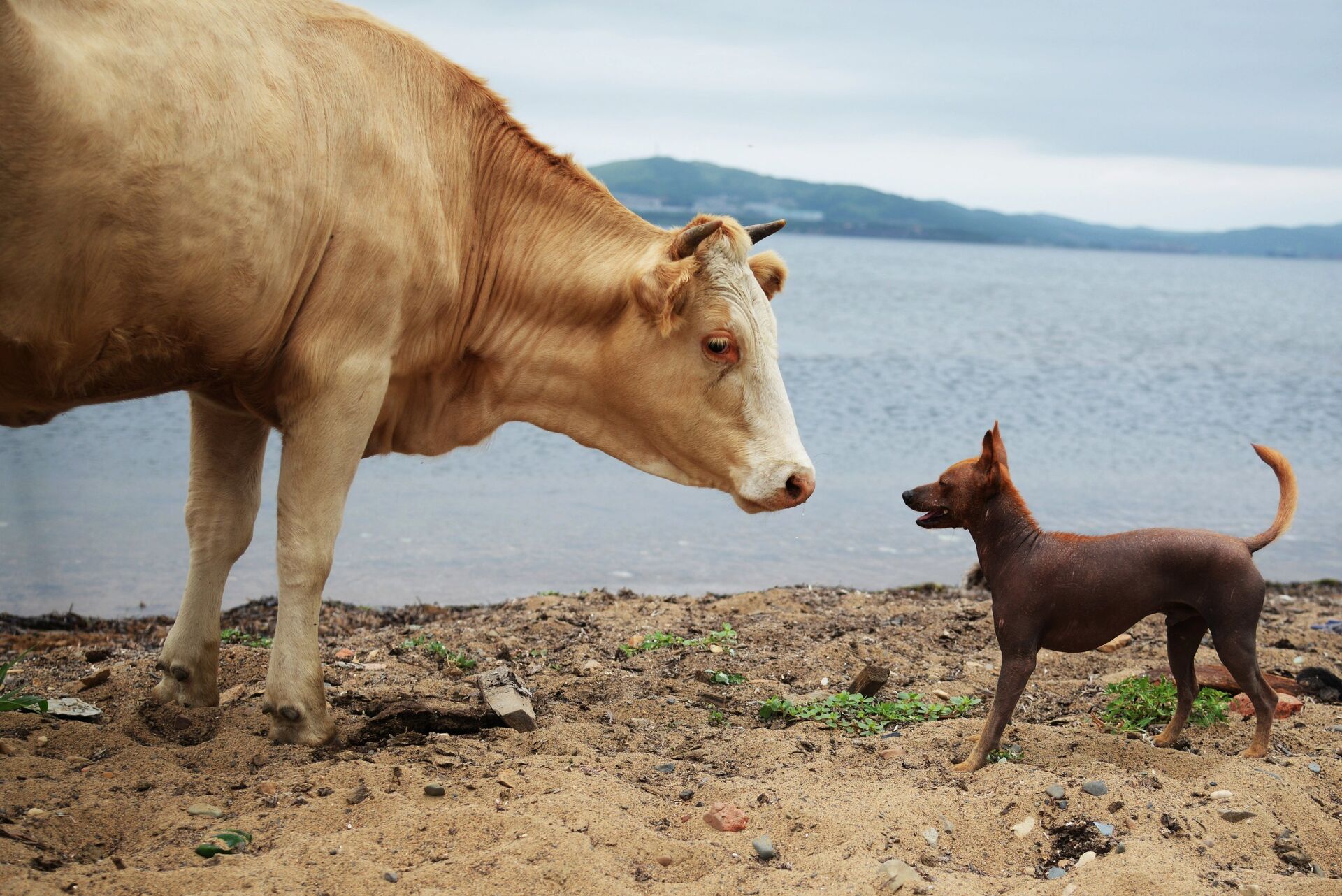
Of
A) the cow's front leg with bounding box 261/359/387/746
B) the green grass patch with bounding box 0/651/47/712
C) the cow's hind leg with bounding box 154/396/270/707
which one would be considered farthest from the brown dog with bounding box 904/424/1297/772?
the green grass patch with bounding box 0/651/47/712

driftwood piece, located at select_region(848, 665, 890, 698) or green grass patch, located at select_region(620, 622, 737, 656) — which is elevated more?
driftwood piece, located at select_region(848, 665, 890, 698)

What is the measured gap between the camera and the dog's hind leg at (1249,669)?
487 centimetres

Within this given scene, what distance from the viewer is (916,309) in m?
46.3

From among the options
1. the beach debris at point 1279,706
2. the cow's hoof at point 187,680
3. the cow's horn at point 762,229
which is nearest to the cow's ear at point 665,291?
the cow's horn at point 762,229

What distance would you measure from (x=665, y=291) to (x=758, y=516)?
27.4ft

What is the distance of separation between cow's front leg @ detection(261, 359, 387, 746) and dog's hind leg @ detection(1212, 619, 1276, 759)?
348cm

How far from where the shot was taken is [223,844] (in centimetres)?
384

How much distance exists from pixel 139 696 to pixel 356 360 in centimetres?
205

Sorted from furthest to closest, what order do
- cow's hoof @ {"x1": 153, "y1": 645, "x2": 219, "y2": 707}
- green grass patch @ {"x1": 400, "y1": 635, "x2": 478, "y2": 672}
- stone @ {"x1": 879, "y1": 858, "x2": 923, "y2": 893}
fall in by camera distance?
green grass patch @ {"x1": 400, "y1": 635, "x2": 478, "y2": 672}, cow's hoof @ {"x1": 153, "y1": 645, "x2": 219, "y2": 707}, stone @ {"x1": 879, "y1": 858, "x2": 923, "y2": 893}

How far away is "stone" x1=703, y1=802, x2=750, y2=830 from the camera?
167 inches

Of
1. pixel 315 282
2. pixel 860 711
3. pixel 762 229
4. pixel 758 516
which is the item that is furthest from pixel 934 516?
pixel 758 516

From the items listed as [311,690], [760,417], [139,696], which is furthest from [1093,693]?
[139,696]

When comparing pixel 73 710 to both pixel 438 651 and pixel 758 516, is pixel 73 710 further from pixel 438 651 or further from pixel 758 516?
pixel 758 516

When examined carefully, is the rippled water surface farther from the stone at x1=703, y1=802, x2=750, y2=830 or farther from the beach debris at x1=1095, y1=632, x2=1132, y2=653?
the stone at x1=703, y1=802, x2=750, y2=830
